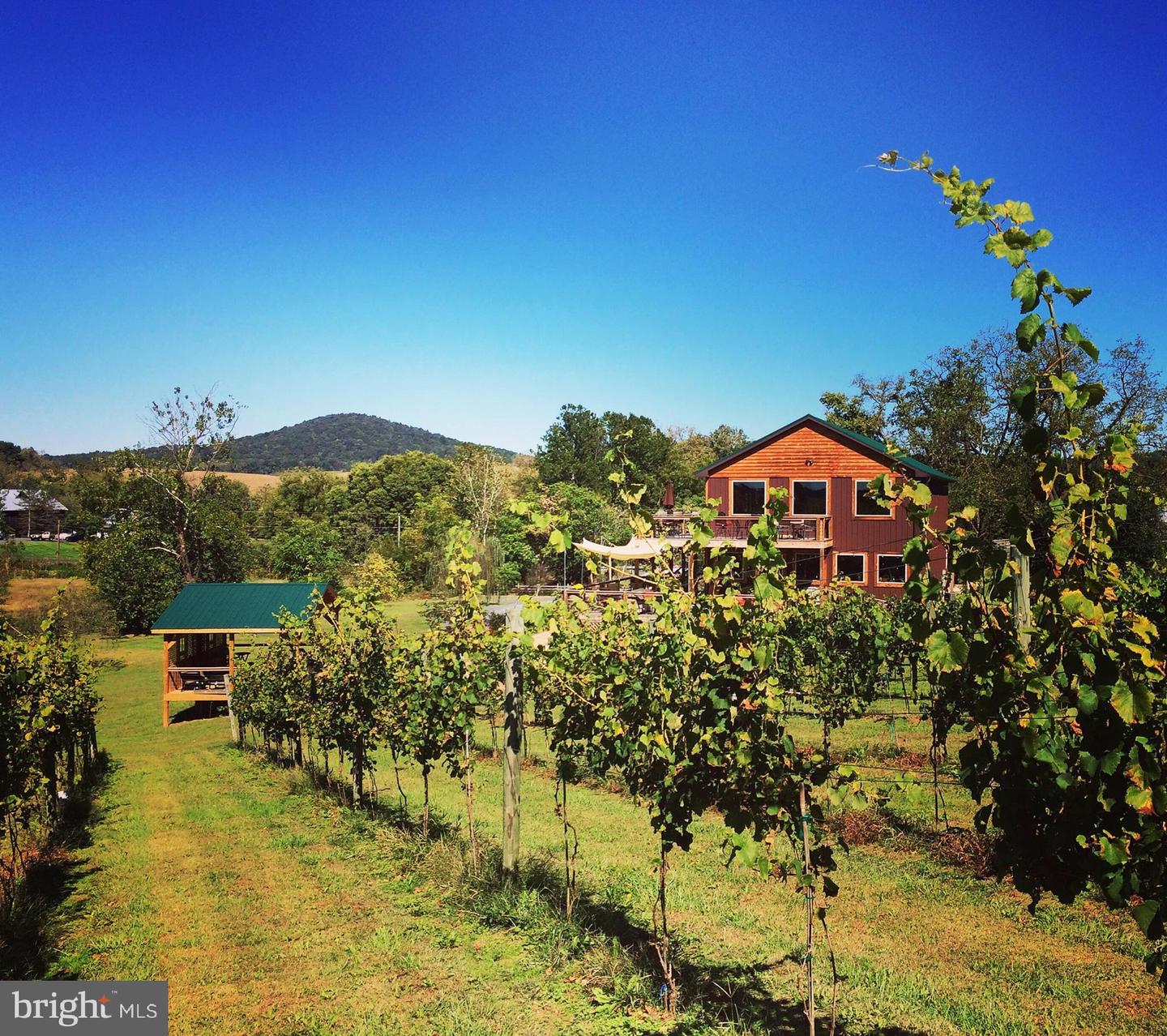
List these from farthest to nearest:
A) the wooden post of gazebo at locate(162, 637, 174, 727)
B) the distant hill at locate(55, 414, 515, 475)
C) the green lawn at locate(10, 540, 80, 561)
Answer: the distant hill at locate(55, 414, 515, 475) → the green lawn at locate(10, 540, 80, 561) → the wooden post of gazebo at locate(162, 637, 174, 727)

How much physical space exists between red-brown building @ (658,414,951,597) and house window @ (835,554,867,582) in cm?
3

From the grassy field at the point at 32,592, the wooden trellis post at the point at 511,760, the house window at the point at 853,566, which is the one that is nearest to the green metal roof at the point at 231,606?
the wooden trellis post at the point at 511,760

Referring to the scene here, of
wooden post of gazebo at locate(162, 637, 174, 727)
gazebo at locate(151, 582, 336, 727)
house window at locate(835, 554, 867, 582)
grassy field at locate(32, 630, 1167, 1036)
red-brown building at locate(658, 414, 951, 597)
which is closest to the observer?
grassy field at locate(32, 630, 1167, 1036)

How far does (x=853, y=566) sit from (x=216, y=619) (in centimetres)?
2251

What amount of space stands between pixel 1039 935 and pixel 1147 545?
1067 inches

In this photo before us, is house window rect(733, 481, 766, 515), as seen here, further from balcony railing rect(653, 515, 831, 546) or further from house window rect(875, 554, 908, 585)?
house window rect(875, 554, 908, 585)

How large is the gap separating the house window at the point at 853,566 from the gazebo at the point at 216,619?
744 inches

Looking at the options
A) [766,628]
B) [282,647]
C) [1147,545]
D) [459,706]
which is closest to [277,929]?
[459,706]

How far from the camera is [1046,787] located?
3033 millimetres

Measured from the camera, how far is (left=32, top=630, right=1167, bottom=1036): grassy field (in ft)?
16.6

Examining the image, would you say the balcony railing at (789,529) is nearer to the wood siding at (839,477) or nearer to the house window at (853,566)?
the wood siding at (839,477)

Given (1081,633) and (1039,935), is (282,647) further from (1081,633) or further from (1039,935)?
(1081,633)

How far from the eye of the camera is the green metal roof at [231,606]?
21422 millimetres

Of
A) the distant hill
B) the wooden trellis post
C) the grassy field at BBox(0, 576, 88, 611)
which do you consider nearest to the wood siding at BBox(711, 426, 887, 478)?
the wooden trellis post
